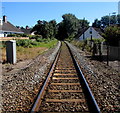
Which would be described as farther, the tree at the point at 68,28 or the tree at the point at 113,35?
the tree at the point at 68,28

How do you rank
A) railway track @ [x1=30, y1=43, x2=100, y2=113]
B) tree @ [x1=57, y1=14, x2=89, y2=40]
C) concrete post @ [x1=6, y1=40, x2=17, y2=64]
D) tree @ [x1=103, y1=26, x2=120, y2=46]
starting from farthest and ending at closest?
1. tree @ [x1=57, y1=14, x2=89, y2=40]
2. tree @ [x1=103, y1=26, x2=120, y2=46]
3. concrete post @ [x1=6, y1=40, x2=17, y2=64]
4. railway track @ [x1=30, y1=43, x2=100, y2=113]

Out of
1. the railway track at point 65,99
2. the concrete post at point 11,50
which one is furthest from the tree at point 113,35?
the railway track at point 65,99

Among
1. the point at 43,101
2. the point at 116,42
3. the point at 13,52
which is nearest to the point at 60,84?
the point at 43,101

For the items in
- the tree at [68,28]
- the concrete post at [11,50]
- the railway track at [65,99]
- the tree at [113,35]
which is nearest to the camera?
the railway track at [65,99]

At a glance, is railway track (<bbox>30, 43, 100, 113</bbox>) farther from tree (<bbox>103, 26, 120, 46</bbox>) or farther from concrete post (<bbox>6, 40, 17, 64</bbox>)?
tree (<bbox>103, 26, 120, 46</bbox>)

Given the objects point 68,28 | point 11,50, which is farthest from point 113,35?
point 68,28

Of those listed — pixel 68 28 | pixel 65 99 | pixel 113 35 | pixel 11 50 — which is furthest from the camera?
pixel 68 28

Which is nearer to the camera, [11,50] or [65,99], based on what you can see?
[65,99]

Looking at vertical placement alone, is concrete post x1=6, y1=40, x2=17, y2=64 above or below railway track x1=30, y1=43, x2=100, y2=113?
above

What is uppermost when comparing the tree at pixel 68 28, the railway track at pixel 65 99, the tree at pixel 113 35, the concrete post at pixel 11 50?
the tree at pixel 68 28

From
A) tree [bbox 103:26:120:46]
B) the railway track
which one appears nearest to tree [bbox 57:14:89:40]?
tree [bbox 103:26:120:46]

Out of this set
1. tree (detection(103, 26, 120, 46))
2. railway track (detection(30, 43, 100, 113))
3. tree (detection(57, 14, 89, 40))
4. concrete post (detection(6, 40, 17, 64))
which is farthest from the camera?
tree (detection(57, 14, 89, 40))

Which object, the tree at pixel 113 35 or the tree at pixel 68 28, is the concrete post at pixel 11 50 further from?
the tree at pixel 68 28

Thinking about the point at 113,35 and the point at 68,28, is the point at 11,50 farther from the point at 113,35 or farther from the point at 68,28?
the point at 68,28
